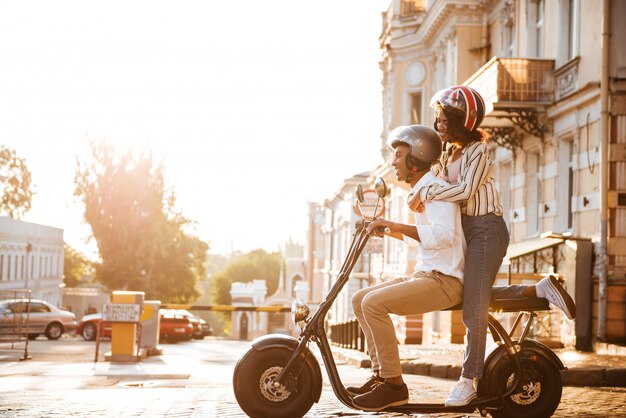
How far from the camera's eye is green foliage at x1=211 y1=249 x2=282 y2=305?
125500 millimetres

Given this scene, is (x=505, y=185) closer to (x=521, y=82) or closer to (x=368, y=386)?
(x=521, y=82)

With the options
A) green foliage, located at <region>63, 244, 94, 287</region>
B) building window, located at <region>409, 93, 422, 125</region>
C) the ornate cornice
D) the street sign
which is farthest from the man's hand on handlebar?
green foliage, located at <region>63, 244, 94, 287</region>

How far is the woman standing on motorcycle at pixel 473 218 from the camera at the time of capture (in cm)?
721

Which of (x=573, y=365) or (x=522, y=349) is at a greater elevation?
(x=522, y=349)

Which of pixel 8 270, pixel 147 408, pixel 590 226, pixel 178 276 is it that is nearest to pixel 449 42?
pixel 590 226

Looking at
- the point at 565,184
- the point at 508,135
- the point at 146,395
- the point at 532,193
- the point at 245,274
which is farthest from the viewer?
the point at 245,274

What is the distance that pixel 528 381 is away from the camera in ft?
24.7

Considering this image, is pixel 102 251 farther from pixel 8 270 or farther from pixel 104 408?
pixel 104 408

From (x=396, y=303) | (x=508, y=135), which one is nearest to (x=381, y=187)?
(x=396, y=303)

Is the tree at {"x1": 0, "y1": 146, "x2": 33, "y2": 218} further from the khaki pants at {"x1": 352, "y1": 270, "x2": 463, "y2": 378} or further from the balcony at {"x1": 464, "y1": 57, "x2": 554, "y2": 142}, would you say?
Answer: the khaki pants at {"x1": 352, "y1": 270, "x2": 463, "y2": 378}

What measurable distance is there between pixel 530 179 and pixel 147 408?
58.2ft

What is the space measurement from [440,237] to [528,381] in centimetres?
112

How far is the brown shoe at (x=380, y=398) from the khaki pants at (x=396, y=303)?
8 cm

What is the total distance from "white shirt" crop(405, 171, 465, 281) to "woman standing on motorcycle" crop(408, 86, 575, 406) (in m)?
0.05
